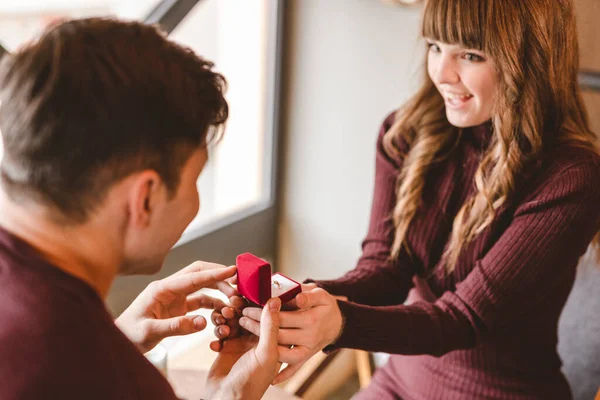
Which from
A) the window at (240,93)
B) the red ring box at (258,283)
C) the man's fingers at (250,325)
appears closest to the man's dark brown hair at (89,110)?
the red ring box at (258,283)

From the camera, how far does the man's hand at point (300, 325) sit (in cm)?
98

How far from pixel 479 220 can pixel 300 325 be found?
1.46 ft

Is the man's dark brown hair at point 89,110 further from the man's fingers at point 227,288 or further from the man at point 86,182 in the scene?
the man's fingers at point 227,288

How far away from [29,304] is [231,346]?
1.55 ft

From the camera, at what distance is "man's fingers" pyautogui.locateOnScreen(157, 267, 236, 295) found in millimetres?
992

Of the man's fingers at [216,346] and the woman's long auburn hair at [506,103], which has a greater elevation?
the woman's long auburn hair at [506,103]

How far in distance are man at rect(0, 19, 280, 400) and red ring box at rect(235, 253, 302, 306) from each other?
0.20 metres

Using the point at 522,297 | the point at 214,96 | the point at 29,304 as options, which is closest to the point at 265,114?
the point at 522,297

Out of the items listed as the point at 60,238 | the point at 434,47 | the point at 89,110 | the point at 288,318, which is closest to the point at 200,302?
the point at 288,318

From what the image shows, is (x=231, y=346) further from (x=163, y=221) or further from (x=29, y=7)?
(x=29, y=7)

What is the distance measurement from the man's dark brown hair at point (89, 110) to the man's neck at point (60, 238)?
15 mm

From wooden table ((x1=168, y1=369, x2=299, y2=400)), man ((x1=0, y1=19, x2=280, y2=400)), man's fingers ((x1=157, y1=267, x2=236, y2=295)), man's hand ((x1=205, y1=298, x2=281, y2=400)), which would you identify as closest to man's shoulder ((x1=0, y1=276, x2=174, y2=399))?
man ((x1=0, y1=19, x2=280, y2=400))

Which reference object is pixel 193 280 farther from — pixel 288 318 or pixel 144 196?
pixel 144 196

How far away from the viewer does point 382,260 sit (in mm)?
1372
